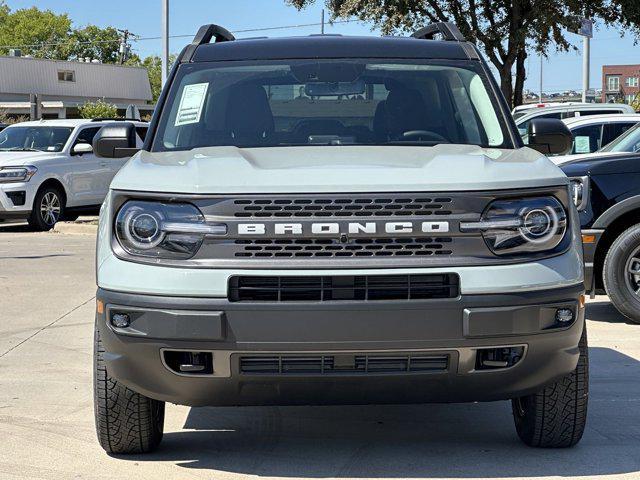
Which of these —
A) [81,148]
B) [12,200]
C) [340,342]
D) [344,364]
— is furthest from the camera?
[81,148]

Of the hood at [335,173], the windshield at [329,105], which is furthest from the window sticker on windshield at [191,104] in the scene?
the hood at [335,173]

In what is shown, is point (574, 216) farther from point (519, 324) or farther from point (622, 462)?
point (622, 462)

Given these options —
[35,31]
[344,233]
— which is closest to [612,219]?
[344,233]

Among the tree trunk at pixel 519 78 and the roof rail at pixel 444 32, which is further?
the tree trunk at pixel 519 78

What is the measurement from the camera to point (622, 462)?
5.09m

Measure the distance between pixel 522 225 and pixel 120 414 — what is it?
72.4 inches

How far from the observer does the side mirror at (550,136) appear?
233 inches

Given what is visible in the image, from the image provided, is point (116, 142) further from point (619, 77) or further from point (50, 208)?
point (619, 77)

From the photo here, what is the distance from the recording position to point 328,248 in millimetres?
4496

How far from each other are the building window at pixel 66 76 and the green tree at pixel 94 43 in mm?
55494

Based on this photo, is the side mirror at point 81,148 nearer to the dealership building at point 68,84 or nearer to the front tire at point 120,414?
the front tire at point 120,414

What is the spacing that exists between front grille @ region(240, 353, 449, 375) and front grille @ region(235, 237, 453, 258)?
0.38 metres

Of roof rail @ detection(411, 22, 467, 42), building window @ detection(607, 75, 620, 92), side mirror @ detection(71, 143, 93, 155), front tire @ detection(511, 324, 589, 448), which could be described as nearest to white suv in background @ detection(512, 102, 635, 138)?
side mirror @ detection(71, 143, 93, 155)

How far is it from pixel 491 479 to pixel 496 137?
170cm
